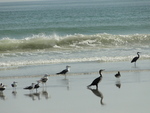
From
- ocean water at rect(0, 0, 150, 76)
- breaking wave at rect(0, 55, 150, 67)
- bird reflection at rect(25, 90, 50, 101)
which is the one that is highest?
ocean water at rect(0, 0, 150, 76)

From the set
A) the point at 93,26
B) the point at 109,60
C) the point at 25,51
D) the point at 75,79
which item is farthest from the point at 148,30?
the point at 75,79

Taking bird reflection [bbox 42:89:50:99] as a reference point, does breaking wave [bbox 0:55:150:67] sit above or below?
above

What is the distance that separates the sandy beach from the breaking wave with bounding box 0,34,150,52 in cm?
1155

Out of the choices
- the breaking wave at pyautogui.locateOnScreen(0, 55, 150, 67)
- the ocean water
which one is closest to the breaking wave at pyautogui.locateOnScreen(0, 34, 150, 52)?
the ocean water

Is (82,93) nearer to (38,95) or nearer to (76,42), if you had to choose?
(38,95)

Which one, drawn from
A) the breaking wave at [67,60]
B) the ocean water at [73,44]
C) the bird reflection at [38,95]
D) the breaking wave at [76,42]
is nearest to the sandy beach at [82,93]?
the bird reflection at [38,95]

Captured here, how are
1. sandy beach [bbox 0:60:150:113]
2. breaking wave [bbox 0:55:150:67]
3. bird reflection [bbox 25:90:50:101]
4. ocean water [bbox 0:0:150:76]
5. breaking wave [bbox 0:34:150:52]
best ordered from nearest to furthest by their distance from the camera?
1. sandy beach [bbox 0:60:150:113]
2. bird reflection [bbox 25:90:50:101]
3. breaking wave [bbox 0:55:150:67]
4. ocean water [bbox 0:0:150:76]
5. breaking wave [bbox 0:34:150:52]

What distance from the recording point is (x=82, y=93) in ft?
55.8

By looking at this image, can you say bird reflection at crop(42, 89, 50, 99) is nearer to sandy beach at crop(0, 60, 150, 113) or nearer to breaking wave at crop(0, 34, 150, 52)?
sandy beach at crop(0, 60, 150, 113)

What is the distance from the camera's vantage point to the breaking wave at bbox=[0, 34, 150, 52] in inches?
1371

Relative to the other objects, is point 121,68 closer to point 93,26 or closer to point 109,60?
point 109,60

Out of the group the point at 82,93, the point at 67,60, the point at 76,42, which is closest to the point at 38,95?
the point at 82,93

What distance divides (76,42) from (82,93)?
64.8 ft

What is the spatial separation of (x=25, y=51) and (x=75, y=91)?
15960 millimetres
